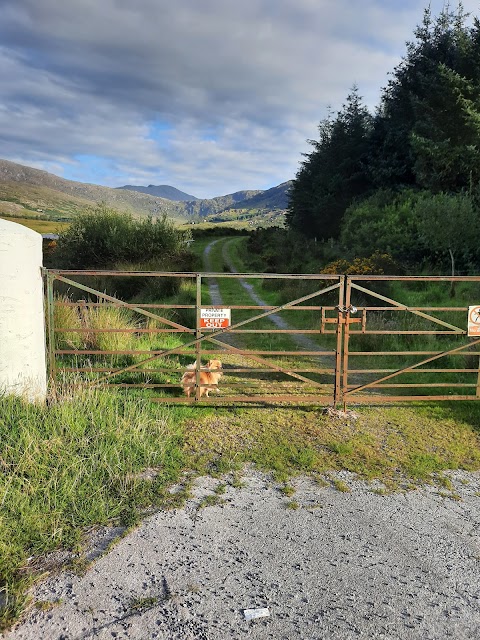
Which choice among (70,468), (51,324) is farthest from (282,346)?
(70,468)

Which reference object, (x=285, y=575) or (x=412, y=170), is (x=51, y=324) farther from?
(x=412, y=170)

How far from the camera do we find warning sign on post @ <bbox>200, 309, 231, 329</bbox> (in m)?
6.69

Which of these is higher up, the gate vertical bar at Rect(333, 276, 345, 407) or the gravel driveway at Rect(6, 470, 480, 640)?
the gate vertical bar at Rect(333, 276, 345, 407)

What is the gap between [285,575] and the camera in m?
3.42

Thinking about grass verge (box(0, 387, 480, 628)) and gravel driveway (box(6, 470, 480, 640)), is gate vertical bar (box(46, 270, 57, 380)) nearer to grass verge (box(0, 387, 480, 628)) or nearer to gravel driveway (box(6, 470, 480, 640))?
grass verge (box(0, 387, 480, 628))

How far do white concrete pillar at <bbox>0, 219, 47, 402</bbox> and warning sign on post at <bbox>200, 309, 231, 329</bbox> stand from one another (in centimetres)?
227

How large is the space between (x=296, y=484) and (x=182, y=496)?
121 centimetres

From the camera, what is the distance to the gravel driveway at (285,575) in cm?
293

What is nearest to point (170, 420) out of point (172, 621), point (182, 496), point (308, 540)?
point (182, 496)

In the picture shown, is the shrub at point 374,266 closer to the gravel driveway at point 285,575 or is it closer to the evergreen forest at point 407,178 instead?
the evergreen forest at point 407,178

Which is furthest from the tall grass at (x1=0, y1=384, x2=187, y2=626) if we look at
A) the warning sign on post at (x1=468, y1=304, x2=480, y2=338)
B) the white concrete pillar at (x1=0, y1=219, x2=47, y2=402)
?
the warning sign on post at (x1=468, y1=304, x2=480, y2=338)

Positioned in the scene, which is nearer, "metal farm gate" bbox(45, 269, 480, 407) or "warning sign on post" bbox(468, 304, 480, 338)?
"metal farm gate" bbox(45, 269, 480, 407)

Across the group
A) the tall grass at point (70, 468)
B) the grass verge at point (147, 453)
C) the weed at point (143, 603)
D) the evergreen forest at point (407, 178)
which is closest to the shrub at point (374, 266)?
the evergreen forest at point (407, 178)

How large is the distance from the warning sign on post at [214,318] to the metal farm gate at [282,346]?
0.01 metres
